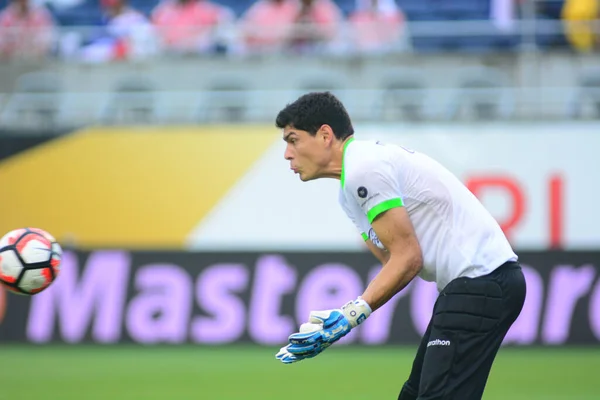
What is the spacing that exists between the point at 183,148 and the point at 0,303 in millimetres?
3996

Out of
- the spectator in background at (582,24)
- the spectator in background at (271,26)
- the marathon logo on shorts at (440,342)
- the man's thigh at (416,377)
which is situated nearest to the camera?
the marathon logo on shorts at (440,342)

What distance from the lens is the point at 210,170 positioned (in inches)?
652

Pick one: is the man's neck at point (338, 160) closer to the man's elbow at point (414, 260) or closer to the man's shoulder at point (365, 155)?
the man's shoulder at point (365, 155)

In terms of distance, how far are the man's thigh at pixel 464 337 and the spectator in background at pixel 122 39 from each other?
1173 cm

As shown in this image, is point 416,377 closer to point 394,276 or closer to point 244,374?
point 394,276

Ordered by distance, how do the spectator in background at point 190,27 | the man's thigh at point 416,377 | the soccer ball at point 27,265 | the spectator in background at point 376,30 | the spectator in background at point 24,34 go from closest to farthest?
the man's thigh at point 416,377
the soccer ball at point 27,265
the spectator in background at point 376,30
the spectator in background at point 190,27
the spectator in background at point 24,34

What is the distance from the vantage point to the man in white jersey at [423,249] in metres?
5.26

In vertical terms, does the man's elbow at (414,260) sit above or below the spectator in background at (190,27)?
below

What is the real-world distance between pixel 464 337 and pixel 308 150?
128 centimetres

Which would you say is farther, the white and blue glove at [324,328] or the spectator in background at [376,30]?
the spectator in background at [376,30]

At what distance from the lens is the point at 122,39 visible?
53.8ft

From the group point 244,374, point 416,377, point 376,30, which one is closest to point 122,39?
point 376,30

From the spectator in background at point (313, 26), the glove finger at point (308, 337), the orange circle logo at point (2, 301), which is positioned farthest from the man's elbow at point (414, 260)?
the spectator in background at point (313, 26)

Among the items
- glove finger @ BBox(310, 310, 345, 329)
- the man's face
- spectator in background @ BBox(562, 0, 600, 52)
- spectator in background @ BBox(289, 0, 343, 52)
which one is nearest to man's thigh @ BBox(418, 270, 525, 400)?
glove finger @ BBox(310, 310, 345, 329)
